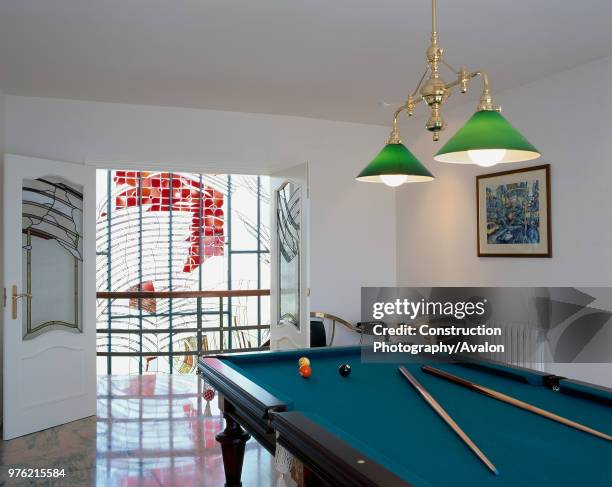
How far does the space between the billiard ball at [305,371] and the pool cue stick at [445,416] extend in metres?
0.40

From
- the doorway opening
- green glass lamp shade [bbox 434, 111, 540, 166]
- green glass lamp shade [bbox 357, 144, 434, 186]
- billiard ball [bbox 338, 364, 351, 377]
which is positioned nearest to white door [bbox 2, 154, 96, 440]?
the doorway opening

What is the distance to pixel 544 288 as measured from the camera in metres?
3.94

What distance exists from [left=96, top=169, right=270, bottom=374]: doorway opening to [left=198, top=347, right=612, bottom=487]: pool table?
3.69 metres

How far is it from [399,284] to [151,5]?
3509 mm

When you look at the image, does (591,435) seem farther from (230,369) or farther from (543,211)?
(543,211)

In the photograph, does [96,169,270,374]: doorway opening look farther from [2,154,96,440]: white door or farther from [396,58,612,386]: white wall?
[396,58,612,386]: white wall

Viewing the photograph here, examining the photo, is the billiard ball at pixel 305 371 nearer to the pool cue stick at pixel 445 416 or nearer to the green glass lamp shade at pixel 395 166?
the pool cue stick at pixel 445 416

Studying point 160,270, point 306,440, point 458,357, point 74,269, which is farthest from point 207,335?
point 306,440

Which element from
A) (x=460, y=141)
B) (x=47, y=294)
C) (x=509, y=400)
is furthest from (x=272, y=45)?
(x=47, y=294)

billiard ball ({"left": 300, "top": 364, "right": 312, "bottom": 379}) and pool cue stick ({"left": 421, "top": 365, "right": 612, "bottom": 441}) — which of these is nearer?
pool cue stick ({"left": 421, "top": 365, "right": 612, "bottom": 441})

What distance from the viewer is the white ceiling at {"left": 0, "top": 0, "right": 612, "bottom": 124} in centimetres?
279

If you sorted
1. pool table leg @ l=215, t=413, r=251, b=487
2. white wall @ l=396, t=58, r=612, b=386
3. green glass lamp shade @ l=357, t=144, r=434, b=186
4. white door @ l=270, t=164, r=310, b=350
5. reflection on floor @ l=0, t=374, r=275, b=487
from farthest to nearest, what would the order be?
white door @ l=270, t=164, r=310, b=350
white wall @ l=396, t=58, r=612, b=386
reflection on floor @ l=0, t=374, r=275, b=487
pool table leg @ l=215, t=413, r=251, b=487
green glass lamp shade @ l=357, t=144, r=434, b=186

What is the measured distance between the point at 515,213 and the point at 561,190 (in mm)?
411

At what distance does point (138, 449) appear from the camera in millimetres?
3619
